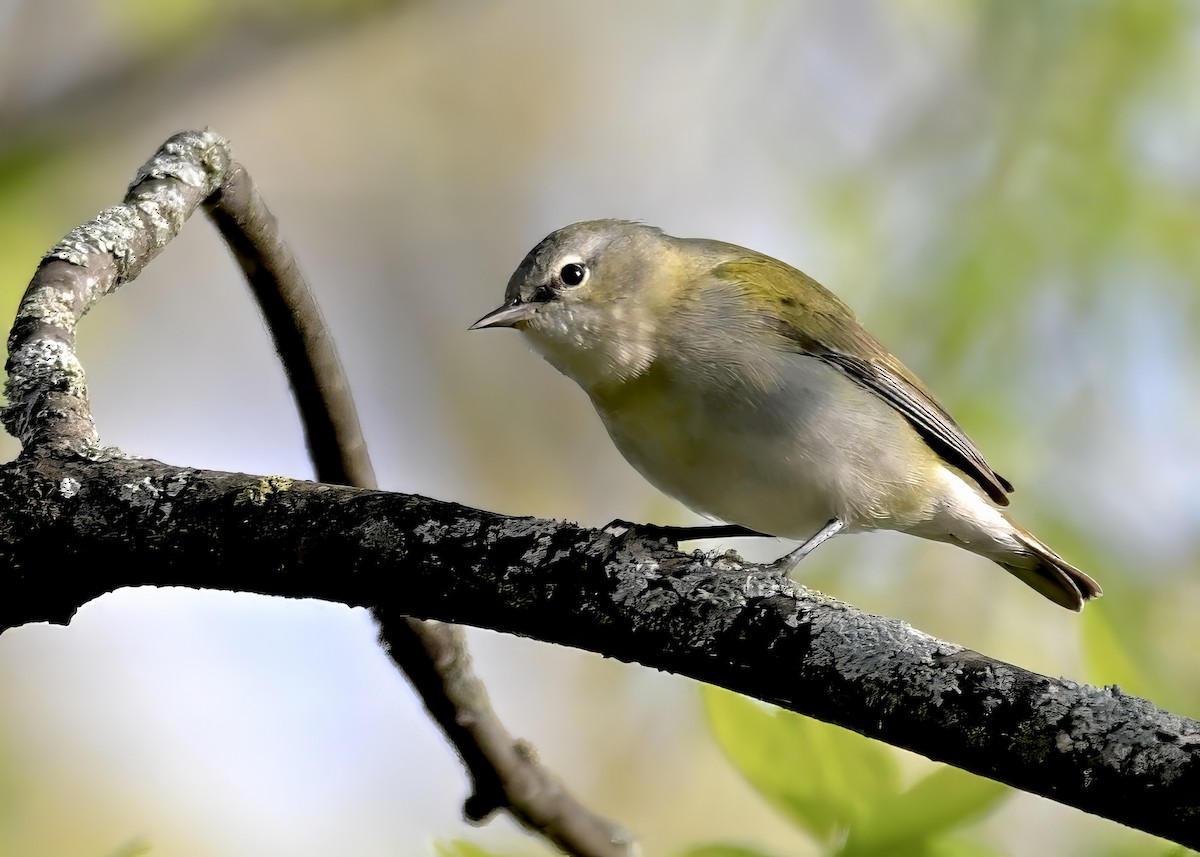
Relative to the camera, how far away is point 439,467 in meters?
6.57

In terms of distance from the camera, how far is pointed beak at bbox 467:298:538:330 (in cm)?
337

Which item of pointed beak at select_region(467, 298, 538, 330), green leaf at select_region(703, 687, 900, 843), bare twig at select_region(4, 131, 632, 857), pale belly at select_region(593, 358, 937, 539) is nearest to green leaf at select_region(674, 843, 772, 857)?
green leaf at select_region(703, 687, 900, 843)

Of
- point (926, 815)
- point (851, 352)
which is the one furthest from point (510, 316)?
point (926, 815)

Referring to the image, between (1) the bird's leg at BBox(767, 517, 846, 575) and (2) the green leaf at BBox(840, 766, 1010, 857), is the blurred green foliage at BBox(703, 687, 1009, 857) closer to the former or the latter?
(2) the green leaf at BBox(840, 766, 1010, 857)

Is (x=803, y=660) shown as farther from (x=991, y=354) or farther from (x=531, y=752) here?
(x=991, y=354)

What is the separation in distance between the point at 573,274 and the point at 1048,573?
186cm

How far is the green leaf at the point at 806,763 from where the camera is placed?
1.68 meters

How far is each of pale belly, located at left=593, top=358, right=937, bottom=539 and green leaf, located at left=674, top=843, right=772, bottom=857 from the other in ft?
4.91

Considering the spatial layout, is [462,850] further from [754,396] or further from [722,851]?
[754,396]

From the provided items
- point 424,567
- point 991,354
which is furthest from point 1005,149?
point 424,567

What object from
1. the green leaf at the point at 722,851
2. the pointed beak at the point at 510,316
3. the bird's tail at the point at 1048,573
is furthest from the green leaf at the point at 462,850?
the bird's tail at the point at 1048,573

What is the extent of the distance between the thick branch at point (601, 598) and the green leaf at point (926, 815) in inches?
9.3

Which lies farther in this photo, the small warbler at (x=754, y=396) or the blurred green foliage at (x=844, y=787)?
the small warbler at (x=754, y=396)

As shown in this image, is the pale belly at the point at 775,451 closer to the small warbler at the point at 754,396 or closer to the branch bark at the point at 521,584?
the small warbler at the point at 754,396
